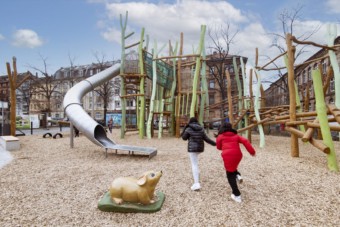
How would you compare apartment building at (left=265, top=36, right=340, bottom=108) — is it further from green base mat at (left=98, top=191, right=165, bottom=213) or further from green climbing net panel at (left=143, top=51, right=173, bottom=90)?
green base mat at (left=98, top=191, right=165, bottom=213)

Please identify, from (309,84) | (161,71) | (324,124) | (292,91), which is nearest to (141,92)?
(161,71)

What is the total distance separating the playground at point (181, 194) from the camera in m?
3.44

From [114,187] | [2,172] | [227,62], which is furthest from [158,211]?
[227,62]

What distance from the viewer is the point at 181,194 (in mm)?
4316

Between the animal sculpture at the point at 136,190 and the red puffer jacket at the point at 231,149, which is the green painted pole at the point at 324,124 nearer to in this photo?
the red puffer jacket at the point at 231,149

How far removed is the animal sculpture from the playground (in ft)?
0.79

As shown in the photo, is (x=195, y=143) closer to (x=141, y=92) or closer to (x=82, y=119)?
(x=82, y=119)

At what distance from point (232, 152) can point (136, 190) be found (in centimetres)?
161

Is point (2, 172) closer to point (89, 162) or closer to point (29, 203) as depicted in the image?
point (89, 162)

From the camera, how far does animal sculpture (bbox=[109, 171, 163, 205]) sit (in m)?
3.73

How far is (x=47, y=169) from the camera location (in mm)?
6219

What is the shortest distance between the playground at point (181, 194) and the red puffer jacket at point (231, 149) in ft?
2.06

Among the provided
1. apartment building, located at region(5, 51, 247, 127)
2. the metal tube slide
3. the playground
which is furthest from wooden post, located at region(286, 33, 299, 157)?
apartment building, located at region(5, 51, 247, 127)

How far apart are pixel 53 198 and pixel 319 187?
4819 mm
